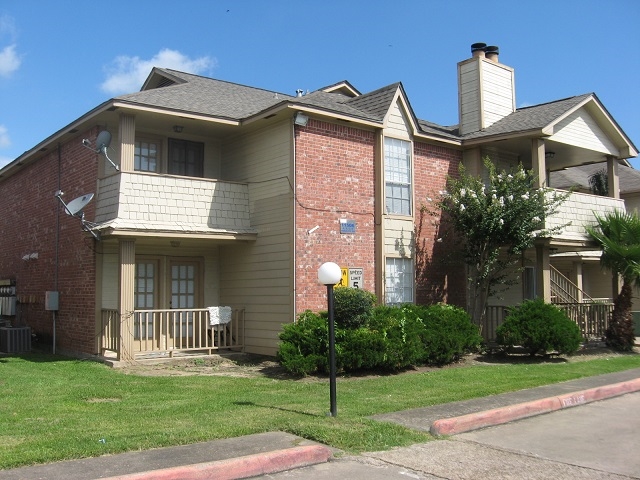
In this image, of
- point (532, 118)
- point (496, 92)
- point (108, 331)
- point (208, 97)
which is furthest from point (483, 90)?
point (108, 331)

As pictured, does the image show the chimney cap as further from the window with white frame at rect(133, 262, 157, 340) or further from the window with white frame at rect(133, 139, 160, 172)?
the window with white frame at rect(133, 262, 157, 340)

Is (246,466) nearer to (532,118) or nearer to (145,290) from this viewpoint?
(145,290)

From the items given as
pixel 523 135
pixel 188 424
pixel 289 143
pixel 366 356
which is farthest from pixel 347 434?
pixel 523 135

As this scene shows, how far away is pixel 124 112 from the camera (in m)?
14.0

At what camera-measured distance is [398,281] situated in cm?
1627

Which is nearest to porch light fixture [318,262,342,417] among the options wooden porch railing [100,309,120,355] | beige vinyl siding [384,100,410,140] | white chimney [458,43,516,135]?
wooden porch railing [100,309,120,355]

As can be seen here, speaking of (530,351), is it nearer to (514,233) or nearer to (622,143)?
(514,233)

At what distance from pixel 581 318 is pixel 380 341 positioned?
8.20 metres

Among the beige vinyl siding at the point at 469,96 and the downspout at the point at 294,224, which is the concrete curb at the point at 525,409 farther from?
the beige vinyl siding at the point at 469,96

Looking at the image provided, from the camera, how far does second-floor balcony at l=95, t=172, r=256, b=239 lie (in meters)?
14.0

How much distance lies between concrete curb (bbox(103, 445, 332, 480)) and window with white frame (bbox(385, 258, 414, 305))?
9.29 m

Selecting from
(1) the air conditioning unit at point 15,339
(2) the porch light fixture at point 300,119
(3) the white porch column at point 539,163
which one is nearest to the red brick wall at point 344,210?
(2) the porch light fixture at point 300,119

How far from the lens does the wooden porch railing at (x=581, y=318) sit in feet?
58.6

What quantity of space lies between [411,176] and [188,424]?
10.2 metres
